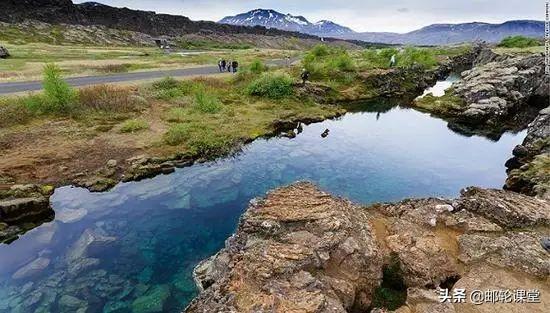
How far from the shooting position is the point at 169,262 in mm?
23016

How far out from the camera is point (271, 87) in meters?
60.9

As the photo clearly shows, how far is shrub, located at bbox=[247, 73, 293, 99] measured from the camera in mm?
60281

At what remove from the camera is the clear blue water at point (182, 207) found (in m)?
20.5

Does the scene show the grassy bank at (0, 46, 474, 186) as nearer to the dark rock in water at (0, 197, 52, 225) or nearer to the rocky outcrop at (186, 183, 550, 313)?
the dark rock in water at (0, 197, 52, 225)

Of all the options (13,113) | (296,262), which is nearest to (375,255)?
(296,262)

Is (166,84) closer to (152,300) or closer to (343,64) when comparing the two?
(343,64)

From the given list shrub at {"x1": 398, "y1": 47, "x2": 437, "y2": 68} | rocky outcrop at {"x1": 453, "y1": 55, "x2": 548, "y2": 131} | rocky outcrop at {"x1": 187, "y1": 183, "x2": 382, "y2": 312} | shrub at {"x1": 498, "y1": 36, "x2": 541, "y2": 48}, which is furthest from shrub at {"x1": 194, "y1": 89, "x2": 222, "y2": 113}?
shrub at {"x1": 498, "y1": 36, "x2": 541, "y2": 48}

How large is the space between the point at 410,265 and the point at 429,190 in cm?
1821

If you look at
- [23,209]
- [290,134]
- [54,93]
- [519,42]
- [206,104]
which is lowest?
[23,209]

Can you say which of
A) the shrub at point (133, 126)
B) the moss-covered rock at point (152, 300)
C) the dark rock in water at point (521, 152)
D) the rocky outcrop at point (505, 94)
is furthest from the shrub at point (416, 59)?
the moss-covered rock at point (152, 300)

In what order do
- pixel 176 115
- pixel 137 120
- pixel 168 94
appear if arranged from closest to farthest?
pixel 137 120 → pixel 176 115 → pixel 168 94

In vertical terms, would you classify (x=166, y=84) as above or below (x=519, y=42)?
below

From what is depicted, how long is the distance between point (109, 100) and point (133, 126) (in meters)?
10.2

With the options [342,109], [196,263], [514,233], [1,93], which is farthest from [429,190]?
[1,93]
